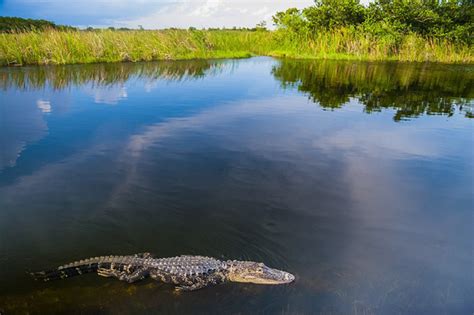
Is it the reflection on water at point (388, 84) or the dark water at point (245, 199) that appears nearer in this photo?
the dark water at point (245, 199)

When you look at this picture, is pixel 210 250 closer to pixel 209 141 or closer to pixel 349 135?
pixel 209 141

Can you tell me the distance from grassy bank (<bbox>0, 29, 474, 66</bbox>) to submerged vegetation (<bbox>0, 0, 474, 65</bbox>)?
59mm

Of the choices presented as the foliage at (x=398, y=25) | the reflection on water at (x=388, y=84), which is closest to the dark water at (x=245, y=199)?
the reflection on water at (x=388, y=84)

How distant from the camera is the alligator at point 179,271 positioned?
4422 millimetres

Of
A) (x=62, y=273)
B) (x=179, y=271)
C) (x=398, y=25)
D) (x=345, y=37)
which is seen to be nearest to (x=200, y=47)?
(x=345, y=37)

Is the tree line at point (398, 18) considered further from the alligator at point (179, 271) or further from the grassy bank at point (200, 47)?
the alligator at point (179, 271)

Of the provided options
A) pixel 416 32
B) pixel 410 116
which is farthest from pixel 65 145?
pixel 416 32

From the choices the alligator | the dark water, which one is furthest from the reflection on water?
the alligator

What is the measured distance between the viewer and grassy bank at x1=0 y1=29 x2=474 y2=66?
2072 centimetres

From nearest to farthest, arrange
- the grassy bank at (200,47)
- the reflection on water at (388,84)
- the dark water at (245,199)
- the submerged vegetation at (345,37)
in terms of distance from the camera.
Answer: the dark water at (245,199) → the reflection on water at (388,84) → the grassy bank at (200,47) → the submerged vegetation at (345,37)

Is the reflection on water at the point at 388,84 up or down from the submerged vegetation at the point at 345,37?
down

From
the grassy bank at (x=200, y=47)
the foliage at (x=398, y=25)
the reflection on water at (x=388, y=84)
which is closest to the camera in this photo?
the reflection on water at (x=388, y=84)

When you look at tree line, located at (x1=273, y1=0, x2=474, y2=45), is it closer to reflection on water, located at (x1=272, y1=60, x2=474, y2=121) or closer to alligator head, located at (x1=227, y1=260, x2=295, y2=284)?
reflection on water, located at (x1=272, y1=60, x2=474, y2=121)

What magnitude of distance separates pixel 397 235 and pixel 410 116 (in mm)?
8023
